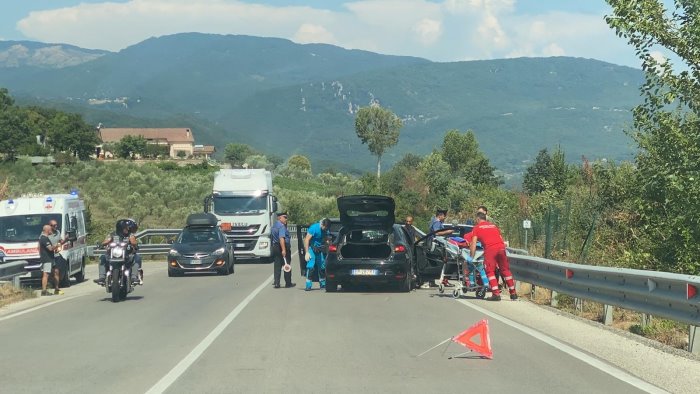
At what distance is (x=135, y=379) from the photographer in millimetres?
9156

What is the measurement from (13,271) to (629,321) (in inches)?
555

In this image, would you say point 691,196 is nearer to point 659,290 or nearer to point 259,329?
point 659,290

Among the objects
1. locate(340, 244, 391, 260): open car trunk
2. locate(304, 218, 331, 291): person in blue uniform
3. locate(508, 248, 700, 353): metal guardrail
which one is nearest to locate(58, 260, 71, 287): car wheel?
locate(304, 218, 331, 291): person in blue uniform

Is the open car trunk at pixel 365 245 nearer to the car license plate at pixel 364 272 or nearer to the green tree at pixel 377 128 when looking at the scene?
the car license plate at pixel 364 272

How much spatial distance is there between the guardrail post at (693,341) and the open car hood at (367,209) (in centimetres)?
924

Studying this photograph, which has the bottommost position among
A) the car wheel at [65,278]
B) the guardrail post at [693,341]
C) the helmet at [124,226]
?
the car wheel at [65,278]

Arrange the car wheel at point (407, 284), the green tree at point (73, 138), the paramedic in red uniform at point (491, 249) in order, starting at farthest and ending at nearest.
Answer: the green tree at point (73, 138)
the car wheel at point (407, 284)
the paramedic in red uniform at point (491, 249)

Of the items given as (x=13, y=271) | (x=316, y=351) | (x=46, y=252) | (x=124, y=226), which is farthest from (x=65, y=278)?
(x=316, y=351)

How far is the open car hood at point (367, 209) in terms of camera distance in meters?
19.6

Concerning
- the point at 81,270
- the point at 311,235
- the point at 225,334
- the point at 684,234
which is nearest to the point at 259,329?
the point at 225,334

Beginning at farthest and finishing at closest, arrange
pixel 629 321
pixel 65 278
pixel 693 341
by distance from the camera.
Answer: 1. pixel 65 278
2. pixel 629 321
3. pixel 693 341

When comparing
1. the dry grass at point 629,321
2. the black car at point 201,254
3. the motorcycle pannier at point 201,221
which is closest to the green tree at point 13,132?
the motorcycle pannier at point 201,221

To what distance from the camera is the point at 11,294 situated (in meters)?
20.5

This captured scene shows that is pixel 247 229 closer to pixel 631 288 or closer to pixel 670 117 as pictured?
pixel 670 117
